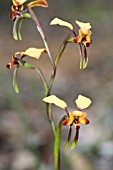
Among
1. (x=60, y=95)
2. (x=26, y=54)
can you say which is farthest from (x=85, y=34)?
(x=60, y=95)

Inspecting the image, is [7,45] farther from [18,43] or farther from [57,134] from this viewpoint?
[57,134]

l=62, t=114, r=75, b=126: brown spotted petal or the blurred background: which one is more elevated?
l=62, t=114, r=75, b=126: brown spotted petal

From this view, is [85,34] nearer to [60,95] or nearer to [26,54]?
[26,54]

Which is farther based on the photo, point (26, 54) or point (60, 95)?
point (60, 95)

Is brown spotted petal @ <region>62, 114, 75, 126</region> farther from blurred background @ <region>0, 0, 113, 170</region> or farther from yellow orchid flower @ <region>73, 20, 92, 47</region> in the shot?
blurred background @ <region>0, 0, 113, 170</region>

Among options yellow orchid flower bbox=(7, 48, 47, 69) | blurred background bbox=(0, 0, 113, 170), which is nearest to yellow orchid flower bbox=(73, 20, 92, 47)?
yellow orchid flower bbox=(7, 48, 47, 69)

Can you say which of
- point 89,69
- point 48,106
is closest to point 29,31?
point 89,69

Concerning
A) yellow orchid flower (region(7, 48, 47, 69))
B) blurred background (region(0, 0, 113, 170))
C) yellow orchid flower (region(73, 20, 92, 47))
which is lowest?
blurred background (region(0, 0, 113, 170))

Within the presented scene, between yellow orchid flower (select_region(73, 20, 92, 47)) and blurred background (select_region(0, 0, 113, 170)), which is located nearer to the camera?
yellow orchid flower (select_region(73, 20, 92, 47))
